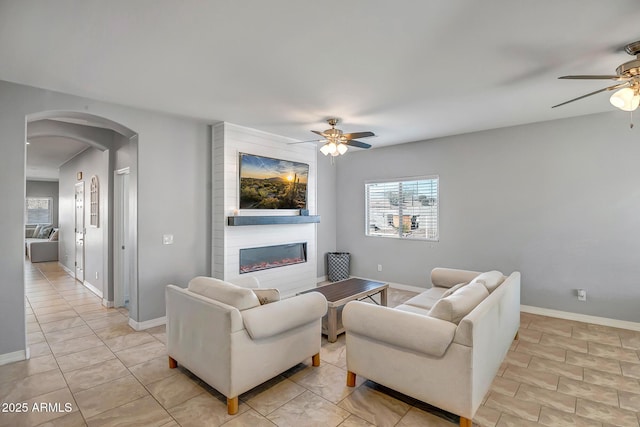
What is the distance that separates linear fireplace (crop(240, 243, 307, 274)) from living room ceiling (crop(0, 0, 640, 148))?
2232 millimetres

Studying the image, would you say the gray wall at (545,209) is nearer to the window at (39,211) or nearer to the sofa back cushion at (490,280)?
→ the sofa back cushion at (490,280)

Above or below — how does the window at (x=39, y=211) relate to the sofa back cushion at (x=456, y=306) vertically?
above

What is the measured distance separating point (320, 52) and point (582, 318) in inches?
187

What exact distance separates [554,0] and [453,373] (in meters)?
2.42

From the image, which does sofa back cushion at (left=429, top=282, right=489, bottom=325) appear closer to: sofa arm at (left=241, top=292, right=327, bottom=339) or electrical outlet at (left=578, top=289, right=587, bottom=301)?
sofa arm at (left=241, top=292, right=327, bottom=339)

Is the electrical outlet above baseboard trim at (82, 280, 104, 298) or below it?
above

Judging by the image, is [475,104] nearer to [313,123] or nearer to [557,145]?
[557,145]

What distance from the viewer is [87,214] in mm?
6020

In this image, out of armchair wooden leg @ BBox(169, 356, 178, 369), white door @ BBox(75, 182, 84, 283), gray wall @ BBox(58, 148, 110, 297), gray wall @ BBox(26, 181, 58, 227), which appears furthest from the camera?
gray wall @ BBox(26, 181, 58, 227)

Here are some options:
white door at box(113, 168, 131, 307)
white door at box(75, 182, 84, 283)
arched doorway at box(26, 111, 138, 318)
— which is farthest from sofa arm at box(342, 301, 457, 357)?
white door at box(75, 182, 84, 283)

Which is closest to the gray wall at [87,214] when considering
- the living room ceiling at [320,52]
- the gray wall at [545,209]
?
the living room ceiling at [320,52]

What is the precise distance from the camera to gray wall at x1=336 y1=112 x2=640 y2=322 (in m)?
4.02

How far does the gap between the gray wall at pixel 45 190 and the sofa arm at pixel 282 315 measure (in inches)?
518

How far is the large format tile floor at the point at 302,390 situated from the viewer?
7.38ft
